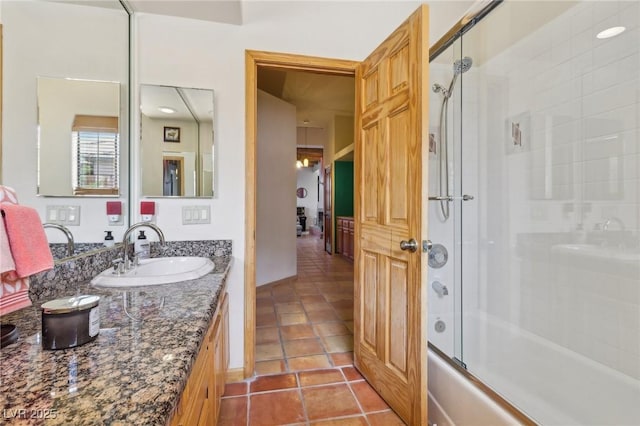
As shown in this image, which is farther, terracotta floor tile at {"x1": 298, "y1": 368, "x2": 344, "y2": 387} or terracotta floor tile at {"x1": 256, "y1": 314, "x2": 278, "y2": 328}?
terracotta floor tile at {"x1": 256, "y1": 314, "x2": 278, "y2": 328}

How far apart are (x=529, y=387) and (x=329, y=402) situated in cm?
119

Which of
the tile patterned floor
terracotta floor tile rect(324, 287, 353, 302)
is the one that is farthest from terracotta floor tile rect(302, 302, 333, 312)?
terracotta floor tile rect(324, 287, 353, 302)

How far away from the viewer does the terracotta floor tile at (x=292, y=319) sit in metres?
2.91

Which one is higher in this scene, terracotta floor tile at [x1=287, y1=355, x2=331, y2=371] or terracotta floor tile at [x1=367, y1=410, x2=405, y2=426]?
terracotta floor tile at [x1=287, y1=355, x2=331, y2=371]

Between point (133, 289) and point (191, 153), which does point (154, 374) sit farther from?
point (191, 153)

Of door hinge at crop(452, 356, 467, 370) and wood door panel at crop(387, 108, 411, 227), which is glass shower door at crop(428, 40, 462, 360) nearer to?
door hinge at crop(452, 356, 467, 370)

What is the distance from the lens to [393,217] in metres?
1.66

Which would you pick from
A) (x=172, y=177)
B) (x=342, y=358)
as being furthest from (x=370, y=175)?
(x=342, y=358)

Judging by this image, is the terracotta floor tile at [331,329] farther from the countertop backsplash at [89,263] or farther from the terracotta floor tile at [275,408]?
the countertop backsplash at [89,263]

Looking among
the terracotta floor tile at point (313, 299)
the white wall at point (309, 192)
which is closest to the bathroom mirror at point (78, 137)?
the terracotta floor tile at point (313, 299)

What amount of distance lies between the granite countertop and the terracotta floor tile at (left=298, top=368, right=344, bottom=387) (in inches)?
51.1

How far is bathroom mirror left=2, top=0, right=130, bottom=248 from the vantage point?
3.33 feet

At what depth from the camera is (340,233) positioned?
21.4ft

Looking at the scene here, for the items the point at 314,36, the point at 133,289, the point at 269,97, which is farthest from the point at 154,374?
the point at 269,97
